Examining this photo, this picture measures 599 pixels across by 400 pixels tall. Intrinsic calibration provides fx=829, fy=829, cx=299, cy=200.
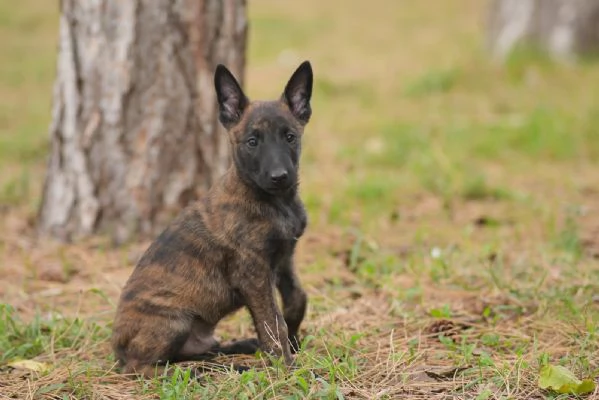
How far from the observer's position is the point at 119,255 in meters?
5.83

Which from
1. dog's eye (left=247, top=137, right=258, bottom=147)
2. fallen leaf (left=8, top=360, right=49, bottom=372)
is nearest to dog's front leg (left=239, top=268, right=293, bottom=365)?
dog's eye (left=247, top=137, right=258, bottom=147)

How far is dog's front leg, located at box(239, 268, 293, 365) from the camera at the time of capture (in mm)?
4031

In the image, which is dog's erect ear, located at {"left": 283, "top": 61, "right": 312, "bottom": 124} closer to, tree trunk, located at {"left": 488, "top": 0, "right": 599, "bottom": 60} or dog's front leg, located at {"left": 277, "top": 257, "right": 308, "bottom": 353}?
→ dog's front leg, located at {"left": 277, "top": 257, "right": 308, "bottom": 353}

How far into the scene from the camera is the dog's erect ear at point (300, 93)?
4.32 meters

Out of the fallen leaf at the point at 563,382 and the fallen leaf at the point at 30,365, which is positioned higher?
the fallen leaf at the point at 563,382

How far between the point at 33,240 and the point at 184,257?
98.9 inches

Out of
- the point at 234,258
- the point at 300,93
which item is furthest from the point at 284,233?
the point at 300,93

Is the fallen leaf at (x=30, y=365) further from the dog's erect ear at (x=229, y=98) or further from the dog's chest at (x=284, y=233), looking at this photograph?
the dog's erect ear at (x=229, y=98)

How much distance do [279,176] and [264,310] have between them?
665mm

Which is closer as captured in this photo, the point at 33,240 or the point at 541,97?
the point at 33,240

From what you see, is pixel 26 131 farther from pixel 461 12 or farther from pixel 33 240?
pixel 461 12

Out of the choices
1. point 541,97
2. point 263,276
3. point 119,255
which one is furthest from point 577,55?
point 263,276

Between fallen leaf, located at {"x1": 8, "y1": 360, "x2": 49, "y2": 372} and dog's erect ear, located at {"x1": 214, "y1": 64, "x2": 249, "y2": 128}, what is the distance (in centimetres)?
153

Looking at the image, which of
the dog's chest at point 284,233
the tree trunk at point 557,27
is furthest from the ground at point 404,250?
the dog's chest at point 284,233
